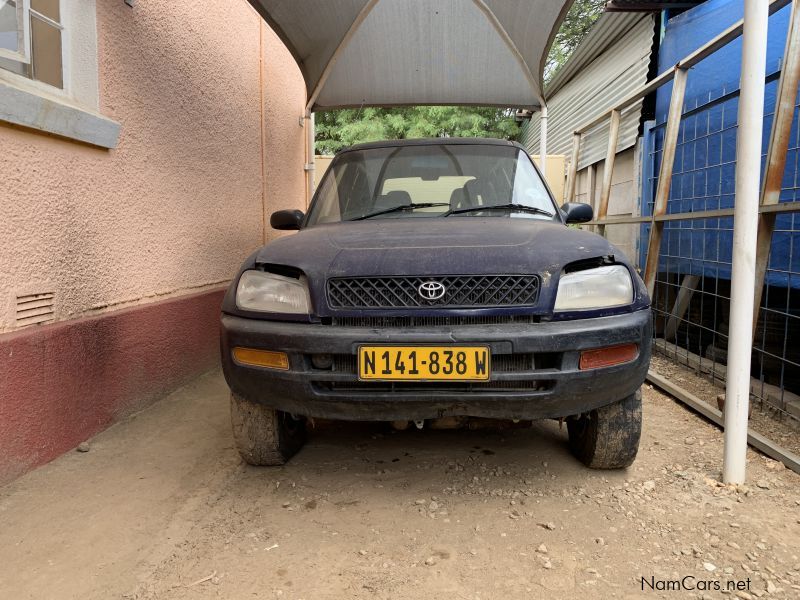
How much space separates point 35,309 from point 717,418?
3.69 meters

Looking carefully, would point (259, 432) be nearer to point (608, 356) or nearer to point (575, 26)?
point (608, 356)

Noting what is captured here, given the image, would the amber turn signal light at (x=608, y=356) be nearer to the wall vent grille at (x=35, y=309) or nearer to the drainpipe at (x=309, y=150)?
the wall vent grille at (x=35, y=309)

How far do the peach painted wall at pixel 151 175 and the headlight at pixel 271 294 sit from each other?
3.64 feet

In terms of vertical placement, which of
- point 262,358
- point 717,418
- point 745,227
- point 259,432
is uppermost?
point 745,227

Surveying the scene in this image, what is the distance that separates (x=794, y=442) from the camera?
2.98 m

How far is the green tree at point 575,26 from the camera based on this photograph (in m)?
16.8

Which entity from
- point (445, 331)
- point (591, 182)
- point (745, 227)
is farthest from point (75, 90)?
point (591, 182)

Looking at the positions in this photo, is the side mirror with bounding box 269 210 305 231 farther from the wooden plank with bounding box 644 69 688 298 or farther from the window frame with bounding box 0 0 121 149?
the wooden plank with bounding box 644 69 688 298

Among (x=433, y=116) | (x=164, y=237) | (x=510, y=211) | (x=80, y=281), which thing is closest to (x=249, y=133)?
(x=164, y=237)

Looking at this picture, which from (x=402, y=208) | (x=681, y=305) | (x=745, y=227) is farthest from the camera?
(x=681, y=305)

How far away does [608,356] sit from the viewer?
220 centimetres

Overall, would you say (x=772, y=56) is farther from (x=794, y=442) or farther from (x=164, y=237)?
(x=164, y=237)

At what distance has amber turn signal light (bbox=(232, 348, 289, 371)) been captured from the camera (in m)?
2.24

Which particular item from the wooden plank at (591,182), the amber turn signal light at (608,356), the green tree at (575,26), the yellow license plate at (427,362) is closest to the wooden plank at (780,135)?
the amber turn signal light at (608,356)
